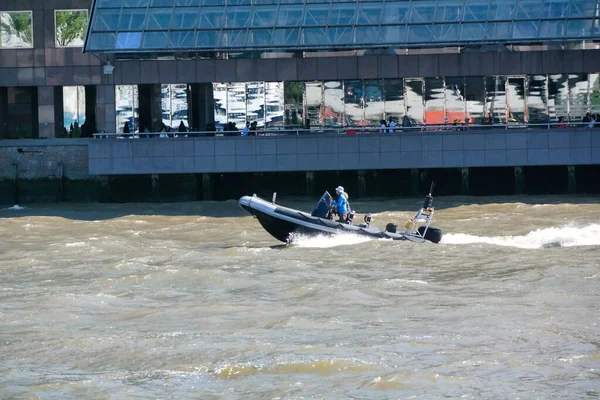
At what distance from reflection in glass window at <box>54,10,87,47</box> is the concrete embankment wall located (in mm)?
6685

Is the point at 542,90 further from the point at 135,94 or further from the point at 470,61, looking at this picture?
the point at 135,94

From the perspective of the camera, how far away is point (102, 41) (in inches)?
1832

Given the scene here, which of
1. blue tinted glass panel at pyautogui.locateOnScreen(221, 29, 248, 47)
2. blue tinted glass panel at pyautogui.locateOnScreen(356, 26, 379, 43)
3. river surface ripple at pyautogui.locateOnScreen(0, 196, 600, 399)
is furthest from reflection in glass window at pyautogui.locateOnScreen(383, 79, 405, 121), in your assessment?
river surface ripple at pyautogui.locateOnScreen(0, 196, 600, 399)

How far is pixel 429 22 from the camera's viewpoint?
46.3m

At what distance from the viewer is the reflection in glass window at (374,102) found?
48.3 meters

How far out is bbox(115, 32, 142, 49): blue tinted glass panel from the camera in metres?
46.5

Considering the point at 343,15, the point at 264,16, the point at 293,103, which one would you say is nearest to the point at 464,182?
the point at 293,103

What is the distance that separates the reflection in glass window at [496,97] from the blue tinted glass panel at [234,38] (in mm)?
9459

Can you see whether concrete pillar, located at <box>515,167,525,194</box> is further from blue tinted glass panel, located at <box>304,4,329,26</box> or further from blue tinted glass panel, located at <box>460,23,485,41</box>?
blue tinted glass panel, located at <box>304,4,329,26</box>

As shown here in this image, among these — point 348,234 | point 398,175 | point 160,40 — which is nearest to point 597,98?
point 398,175

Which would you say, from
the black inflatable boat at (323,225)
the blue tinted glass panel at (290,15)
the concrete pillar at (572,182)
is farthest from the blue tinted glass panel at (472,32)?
the black inflatable boat at (323,225)

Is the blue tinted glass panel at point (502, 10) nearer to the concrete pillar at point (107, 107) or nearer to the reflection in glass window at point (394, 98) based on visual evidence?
the reflection in glass window at point (394, 98)

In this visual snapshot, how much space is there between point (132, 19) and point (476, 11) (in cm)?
1295

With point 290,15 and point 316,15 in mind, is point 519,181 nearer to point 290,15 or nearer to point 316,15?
point 316,15
